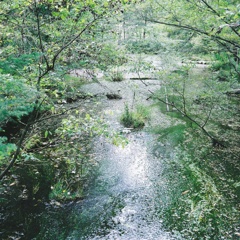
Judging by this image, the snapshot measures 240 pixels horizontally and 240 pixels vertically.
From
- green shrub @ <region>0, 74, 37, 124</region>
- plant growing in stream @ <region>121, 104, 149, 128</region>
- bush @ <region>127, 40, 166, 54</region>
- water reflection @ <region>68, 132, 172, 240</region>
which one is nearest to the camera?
green shrub @ <region>0, 74, 37, 124</region>

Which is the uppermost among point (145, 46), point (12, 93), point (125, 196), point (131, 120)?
point (12, 93)

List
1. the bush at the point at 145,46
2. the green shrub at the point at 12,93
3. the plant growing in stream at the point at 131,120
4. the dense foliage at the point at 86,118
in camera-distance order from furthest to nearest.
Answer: the bush at the point at 145,46 < the plant growing in stream at the point at 131,120 < the dense foliage at the point at 86,118 < the green shrub at the point at 12,93

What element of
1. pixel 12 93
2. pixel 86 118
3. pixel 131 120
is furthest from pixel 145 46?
pixel 12 93

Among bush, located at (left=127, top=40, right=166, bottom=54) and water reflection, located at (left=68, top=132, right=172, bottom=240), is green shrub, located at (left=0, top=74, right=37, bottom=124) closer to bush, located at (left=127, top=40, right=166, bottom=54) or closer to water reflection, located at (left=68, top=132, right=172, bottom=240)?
water reflection, located at (left=68, top=132, right=172, bottom=240)

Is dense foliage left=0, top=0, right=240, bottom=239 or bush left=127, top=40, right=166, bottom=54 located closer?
dense foliage left=0, top=0, right=240, bottom=239

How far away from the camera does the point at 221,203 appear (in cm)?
389

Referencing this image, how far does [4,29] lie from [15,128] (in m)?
2.58

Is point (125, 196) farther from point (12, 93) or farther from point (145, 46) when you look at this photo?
point (145, 46)

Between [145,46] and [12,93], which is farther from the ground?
[12,93]

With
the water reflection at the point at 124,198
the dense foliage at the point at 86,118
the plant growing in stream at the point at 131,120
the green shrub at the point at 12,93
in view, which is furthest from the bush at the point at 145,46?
the green shrub at the point at 12,93

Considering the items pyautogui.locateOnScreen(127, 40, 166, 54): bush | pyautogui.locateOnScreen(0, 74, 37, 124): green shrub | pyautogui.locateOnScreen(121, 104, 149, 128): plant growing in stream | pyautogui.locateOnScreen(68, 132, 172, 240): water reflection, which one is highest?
pyautogui.locateOnScreen(0, 74, 37, 124): green shrub

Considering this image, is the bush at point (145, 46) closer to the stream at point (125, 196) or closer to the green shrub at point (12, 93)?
the stream at point (125, 196)

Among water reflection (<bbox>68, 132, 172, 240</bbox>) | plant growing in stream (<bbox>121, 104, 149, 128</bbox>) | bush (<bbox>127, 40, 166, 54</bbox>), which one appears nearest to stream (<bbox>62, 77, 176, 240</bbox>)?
water reflection (<bbox>68, 132, 172, 240</bbox>)

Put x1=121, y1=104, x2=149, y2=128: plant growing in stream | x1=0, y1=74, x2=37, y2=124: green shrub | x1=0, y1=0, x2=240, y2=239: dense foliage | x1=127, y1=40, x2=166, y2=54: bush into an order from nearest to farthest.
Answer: x1=0, y1=74, x2=37, y2=124: green shrub
x1=0, y1=0, x2=240, y2=239: dense foliage
x1=121, y1=104, x2=149, y2=128: plant growing in stream
x1=127, y1=40, x2=166, y2=54: bush
